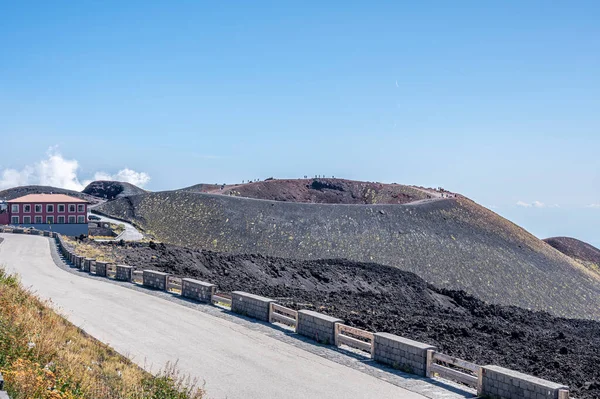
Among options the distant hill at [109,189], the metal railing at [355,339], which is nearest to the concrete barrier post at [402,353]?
the metal railing at [355,339]

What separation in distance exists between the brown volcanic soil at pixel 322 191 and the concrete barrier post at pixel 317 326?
92.8 m

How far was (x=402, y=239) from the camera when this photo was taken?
76.4 metres

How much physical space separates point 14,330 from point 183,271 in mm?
26195

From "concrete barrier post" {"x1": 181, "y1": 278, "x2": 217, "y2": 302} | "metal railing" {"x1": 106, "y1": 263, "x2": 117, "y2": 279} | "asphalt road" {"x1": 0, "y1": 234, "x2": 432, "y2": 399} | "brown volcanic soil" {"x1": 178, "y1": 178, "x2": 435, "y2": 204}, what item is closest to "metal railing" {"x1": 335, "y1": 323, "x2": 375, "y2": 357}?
"asphalt road" {"x1": 0, "y1": 234, "x2": 432, "y2": 399}

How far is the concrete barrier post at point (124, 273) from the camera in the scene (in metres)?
32.3

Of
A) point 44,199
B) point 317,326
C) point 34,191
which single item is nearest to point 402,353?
point 317,326

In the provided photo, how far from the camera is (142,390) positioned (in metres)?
11.7

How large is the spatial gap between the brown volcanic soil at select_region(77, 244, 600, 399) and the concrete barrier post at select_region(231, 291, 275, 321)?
4265 millimetres

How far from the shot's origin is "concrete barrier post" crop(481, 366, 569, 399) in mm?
12016

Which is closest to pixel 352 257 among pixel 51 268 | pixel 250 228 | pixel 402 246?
pixel 402 246

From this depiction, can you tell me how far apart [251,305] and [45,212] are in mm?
63036

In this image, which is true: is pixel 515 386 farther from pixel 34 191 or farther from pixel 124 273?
pixel 34 191

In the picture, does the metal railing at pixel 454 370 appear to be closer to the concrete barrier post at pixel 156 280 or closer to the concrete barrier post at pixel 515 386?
the concrete barrier post at pixel 515 386

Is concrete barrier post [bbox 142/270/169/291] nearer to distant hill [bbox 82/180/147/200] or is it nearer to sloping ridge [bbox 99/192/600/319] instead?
sloping ridge [bbox 99/192/600/319]
